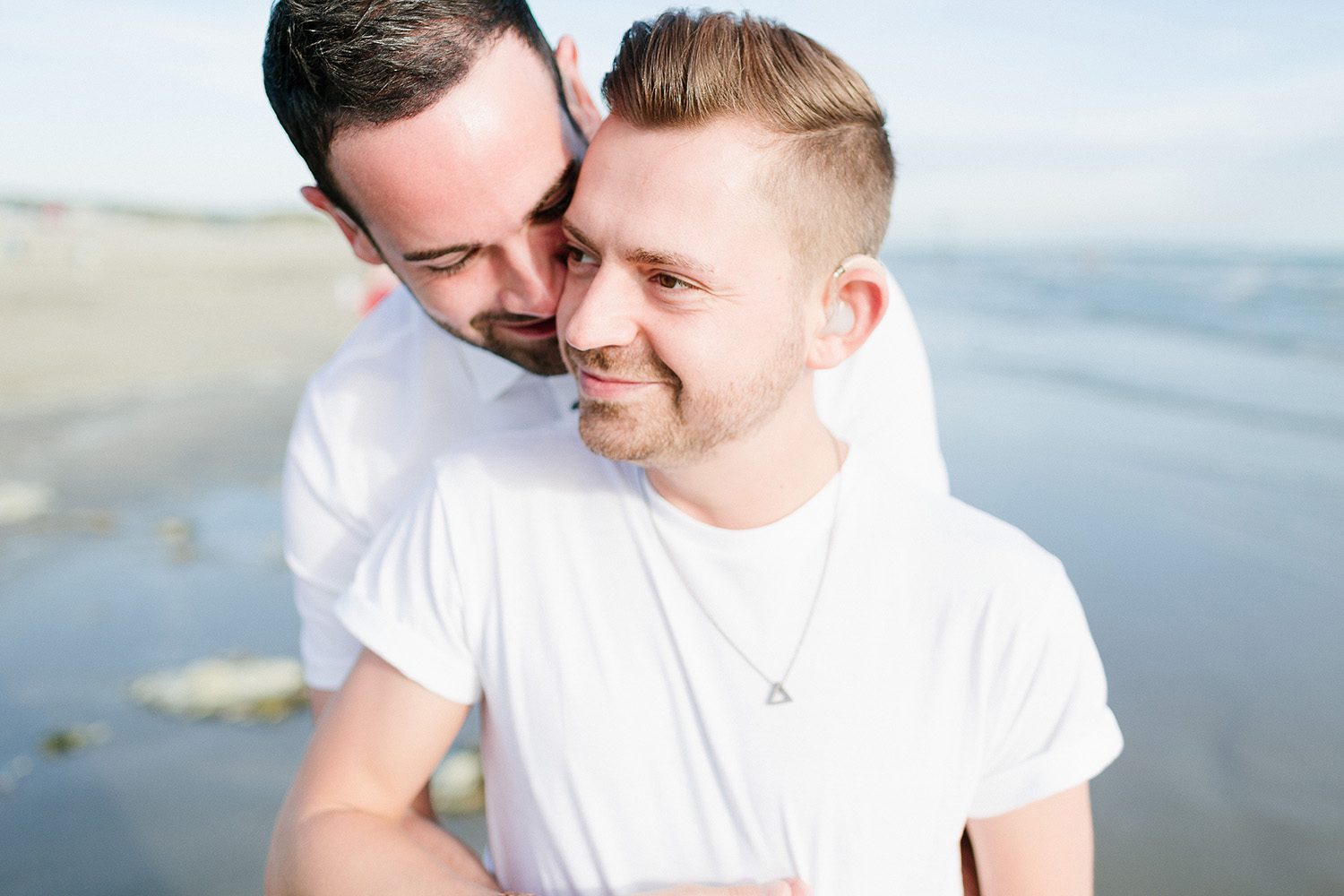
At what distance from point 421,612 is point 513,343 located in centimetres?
70

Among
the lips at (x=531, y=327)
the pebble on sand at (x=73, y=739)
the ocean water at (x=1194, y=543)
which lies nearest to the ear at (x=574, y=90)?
the lips at (x=531, y=327)

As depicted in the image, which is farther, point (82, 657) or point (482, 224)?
point (82, 657)

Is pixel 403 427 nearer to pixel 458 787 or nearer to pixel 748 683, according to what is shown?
pixel 748 683

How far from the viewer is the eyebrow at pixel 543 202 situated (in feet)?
6.79

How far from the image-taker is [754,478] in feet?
6.34

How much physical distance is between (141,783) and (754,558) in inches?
117

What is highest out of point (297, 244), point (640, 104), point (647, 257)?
point (640, 104)

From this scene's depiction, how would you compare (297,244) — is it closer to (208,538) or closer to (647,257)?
(208,538)

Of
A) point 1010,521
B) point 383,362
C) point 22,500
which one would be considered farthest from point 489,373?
point 22,500

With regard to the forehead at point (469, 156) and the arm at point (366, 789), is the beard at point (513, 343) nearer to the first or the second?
the forehead at point (469, 156)

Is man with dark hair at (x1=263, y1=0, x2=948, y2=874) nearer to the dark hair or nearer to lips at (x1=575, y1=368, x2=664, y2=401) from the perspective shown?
the dark hair

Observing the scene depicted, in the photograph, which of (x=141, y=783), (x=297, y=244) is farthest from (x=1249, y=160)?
(x=297, y=244)

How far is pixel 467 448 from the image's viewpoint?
2100 mm

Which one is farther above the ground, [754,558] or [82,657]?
[754,558]
